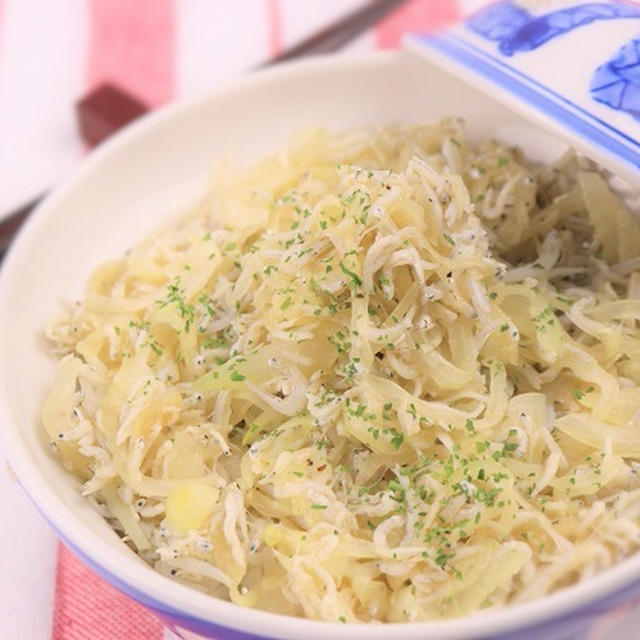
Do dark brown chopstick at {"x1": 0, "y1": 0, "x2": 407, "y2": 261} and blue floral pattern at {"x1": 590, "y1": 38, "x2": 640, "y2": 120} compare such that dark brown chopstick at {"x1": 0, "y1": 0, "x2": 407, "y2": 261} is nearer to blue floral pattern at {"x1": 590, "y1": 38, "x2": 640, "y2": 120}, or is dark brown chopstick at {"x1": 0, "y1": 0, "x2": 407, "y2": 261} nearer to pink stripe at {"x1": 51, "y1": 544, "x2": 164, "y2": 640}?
blue floral pattern at {"x1": 590, "y1": 38, "x2": 640, "y2": 120}

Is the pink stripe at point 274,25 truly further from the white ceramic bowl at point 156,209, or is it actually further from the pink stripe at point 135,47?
the white ceramic bowl at point 156,209

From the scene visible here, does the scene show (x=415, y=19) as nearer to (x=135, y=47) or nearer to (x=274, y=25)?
(x=274, y=25)

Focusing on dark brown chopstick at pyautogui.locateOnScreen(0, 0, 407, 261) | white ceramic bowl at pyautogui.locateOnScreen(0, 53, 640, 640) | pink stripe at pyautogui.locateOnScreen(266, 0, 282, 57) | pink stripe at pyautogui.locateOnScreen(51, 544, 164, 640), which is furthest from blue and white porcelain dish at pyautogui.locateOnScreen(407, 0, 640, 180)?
pink stripe at pyautogui.locateOnScreen(266, 0, 282, 57)

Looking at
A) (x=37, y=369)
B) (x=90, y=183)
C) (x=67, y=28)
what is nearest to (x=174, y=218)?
(x=90, y=183)

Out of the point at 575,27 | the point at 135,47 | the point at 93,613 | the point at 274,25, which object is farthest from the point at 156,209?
the point at 274,25

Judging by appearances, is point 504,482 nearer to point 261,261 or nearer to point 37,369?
point 261,261

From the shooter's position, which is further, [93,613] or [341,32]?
[341,32]

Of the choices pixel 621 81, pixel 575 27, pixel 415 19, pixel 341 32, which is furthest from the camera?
pixel 415 19
